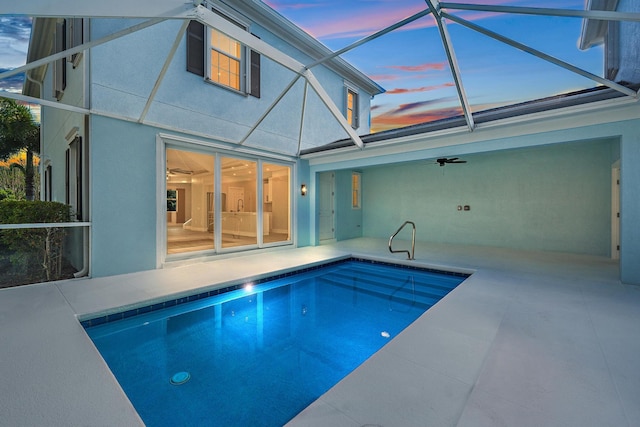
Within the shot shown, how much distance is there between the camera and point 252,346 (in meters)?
3.05

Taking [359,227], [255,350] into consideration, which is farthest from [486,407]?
[359,227]

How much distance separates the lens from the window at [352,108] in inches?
451

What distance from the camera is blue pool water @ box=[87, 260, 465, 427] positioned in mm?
2111

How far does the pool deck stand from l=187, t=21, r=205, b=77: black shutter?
179 inches

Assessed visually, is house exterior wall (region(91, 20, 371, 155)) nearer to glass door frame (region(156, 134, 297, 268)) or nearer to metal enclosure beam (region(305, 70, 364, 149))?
glass door frame (region(156, 134, 297, 268))

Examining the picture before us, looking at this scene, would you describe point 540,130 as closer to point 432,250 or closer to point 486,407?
point 432,250

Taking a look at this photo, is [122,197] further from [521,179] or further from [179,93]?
[521,179]

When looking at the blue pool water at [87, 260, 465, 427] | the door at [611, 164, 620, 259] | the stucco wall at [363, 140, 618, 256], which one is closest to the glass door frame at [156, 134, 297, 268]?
the blue pool water at [87, 260, 465, 427]

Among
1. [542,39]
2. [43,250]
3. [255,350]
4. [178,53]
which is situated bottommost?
[255,350]

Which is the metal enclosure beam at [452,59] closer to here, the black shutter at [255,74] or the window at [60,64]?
the black shutter at [255,74]

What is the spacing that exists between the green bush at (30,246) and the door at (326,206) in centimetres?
623

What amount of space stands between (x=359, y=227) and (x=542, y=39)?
7.34 m

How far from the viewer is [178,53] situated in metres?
5.93

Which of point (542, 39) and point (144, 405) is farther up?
point (542, 39)
